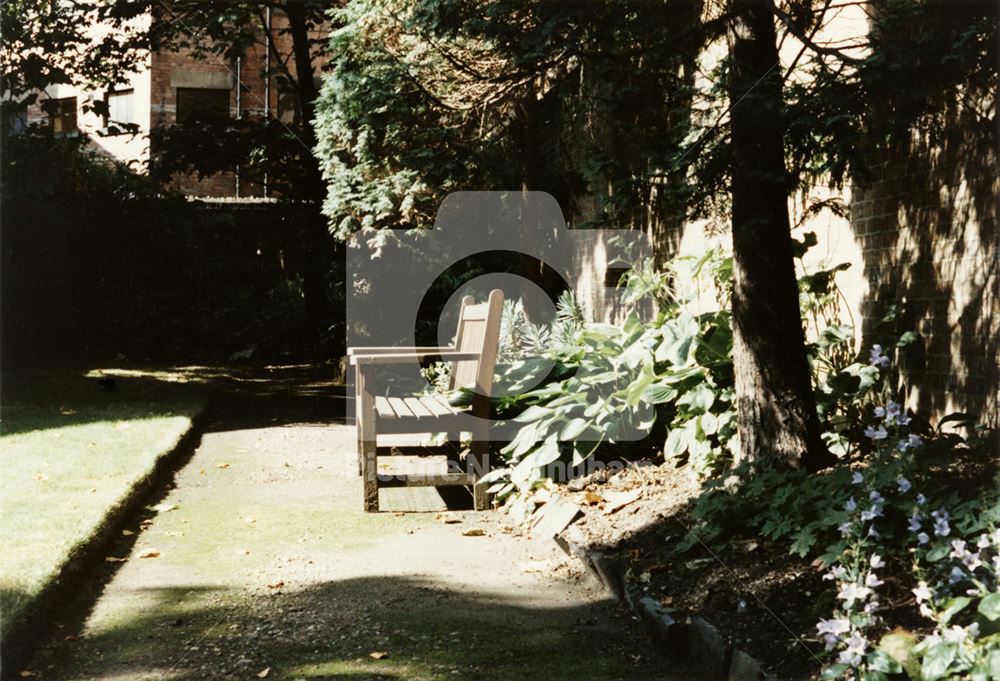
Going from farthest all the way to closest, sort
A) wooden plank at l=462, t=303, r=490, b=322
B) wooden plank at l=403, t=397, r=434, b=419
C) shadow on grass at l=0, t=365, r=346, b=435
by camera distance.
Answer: shadow on grass at l=0, t=365, r=346, b=435 → wooden plank at l=462, t=303, r=490, b=322 → wooden plank at l=403, t=397, r=434, b=419

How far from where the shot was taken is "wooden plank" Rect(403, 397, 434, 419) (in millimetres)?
6293

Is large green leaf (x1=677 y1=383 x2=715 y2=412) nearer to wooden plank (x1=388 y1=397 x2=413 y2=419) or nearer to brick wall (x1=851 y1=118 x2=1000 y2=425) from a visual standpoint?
brick wall (x1=851 y1=118 x2=1000 y2=425)

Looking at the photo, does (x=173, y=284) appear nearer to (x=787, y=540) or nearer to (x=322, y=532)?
(x=322, y=532)

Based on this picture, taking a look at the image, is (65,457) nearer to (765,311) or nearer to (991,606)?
(765,311)

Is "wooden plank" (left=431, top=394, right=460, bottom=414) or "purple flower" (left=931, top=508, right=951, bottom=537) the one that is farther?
"wooden plank" (left=431, top=394, right=460, bottom=414)

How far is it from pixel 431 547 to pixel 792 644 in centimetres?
252

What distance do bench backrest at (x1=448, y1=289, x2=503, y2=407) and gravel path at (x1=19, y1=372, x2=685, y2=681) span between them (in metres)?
0.87

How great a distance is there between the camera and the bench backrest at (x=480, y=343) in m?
6.26

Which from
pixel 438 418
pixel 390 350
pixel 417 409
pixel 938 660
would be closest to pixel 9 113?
pixel 390 350

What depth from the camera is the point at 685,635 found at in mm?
3775

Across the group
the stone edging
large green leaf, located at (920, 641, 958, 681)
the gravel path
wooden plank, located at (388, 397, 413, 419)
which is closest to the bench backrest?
wooden plank, located at (388, 397, 413, 419)

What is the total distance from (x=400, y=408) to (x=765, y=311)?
9.04 ft

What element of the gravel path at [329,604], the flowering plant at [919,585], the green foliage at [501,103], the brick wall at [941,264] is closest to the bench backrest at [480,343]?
the gravel path at [329,604]

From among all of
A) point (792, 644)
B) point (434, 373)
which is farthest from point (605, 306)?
point (792, 644)
